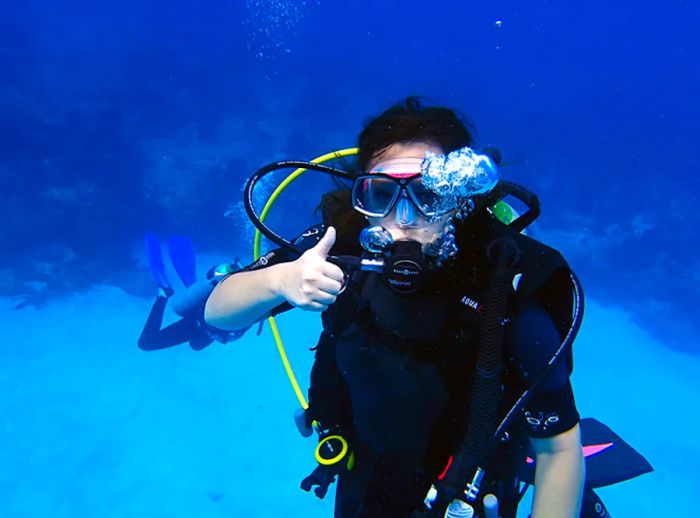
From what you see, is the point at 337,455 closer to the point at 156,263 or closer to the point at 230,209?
the point at 156,263

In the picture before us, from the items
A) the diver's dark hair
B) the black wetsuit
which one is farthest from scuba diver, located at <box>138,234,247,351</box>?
the diver's dark hair

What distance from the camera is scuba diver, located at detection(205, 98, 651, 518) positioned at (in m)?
1.75

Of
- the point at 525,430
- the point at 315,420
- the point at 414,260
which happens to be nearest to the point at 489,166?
the point at 414,260

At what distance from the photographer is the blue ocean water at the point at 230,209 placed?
31.6 feet

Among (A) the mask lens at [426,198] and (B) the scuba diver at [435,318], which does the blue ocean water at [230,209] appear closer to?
(B) the scuba diver at [435,318]

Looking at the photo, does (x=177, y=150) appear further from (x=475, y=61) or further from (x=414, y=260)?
(x=475, y=61)

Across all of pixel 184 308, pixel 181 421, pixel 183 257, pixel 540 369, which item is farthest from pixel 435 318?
pixel 183 257

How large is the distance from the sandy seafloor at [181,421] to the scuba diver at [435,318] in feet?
24.7

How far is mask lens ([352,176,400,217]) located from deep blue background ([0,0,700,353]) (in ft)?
45.6

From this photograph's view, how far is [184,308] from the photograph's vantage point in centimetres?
910

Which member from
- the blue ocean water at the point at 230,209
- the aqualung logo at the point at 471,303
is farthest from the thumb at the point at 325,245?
the blue ocean water at the point at 230,209

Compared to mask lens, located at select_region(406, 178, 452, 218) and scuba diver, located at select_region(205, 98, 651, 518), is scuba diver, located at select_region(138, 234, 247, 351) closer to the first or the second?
scuba diver, located at select_region(205, 98, 651, 518)

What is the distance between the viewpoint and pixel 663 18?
34.8 m

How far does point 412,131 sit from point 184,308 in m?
8.07
